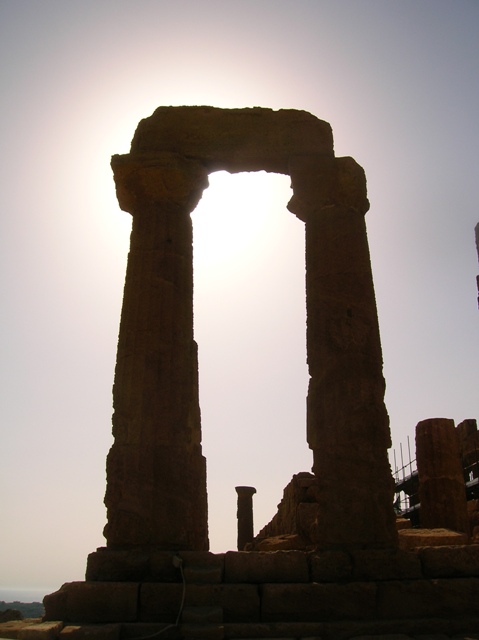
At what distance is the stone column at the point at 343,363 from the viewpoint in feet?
27.4

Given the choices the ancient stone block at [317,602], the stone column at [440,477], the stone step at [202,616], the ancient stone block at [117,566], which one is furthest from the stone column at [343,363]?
the stone column at [440,477]

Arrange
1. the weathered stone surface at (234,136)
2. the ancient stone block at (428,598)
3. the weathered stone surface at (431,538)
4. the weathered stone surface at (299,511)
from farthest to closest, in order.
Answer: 1. the weathered stone surface at (299,511)
2. the weathered stone surface at (431,538)
3. the weathered stone surface at (234,136)
4. the ancient stone block at (428,598)

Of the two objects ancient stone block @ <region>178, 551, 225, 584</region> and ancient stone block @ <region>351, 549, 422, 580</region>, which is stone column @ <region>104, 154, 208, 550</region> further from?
ancient stone block @ <region>351, 549, 422, 580</region>

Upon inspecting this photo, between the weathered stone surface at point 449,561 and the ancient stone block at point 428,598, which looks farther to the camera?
the weathered stone surface at point 449,561

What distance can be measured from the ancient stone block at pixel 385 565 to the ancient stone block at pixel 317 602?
0.25m

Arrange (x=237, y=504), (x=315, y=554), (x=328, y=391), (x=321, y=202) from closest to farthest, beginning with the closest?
(x=315, y=554), (x=328, y=391), (x=321, y=202), (x=237, y=504)

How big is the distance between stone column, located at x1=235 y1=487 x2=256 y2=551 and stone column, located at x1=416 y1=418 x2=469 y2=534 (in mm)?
5598

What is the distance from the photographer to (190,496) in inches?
334

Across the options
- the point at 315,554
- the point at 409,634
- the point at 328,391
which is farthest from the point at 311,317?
the point at 409,634

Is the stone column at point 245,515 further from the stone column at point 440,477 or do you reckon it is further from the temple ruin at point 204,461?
the temple ruin at point 204,461

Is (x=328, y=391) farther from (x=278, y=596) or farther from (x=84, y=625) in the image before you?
(x=84, y=625)

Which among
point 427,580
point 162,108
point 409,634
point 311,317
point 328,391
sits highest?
point 162,108

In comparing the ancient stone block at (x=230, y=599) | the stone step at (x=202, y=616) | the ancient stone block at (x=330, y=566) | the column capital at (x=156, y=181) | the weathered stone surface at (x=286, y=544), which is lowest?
the stone step at (x=202, y=616)

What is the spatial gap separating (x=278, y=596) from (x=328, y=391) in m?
2.68
